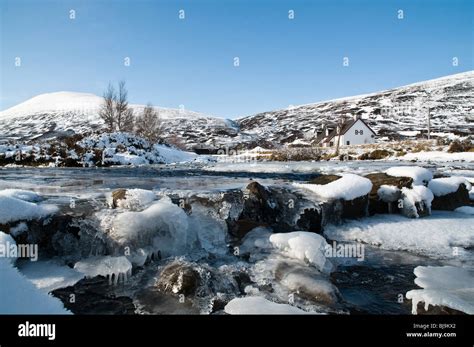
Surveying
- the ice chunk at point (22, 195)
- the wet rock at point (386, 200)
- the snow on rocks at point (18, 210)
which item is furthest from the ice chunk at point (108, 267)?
the wet rock at point (386, 200)

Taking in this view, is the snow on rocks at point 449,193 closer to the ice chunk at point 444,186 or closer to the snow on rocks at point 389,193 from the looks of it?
the ice chunk at point 444,186

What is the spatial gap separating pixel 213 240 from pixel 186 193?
2393 millimetres

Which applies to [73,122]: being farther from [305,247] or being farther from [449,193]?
[305,247]

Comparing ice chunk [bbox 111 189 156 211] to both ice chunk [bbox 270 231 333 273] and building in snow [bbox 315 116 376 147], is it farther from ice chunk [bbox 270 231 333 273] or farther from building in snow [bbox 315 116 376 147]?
building in snow [bbox 315 116 376 147]

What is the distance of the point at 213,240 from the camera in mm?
7996

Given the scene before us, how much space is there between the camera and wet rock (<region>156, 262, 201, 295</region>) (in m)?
5.68

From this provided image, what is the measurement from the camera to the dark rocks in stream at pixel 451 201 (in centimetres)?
1113

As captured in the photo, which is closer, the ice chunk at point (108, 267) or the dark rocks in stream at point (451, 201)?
the ice chunk at point (108, 267)

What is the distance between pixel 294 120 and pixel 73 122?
80897 mm

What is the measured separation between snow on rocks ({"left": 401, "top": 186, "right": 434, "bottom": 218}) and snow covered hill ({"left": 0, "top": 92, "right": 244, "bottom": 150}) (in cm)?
7762

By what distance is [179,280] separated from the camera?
5.80 m

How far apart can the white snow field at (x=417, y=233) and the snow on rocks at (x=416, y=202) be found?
10.0 inches

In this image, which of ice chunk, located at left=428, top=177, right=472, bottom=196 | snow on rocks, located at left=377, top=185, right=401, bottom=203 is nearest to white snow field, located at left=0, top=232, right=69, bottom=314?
snow on rocks, located at left=377, top=185, right=401, bottom=203

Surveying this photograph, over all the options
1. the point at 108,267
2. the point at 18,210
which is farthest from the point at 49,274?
the point at 18,210
